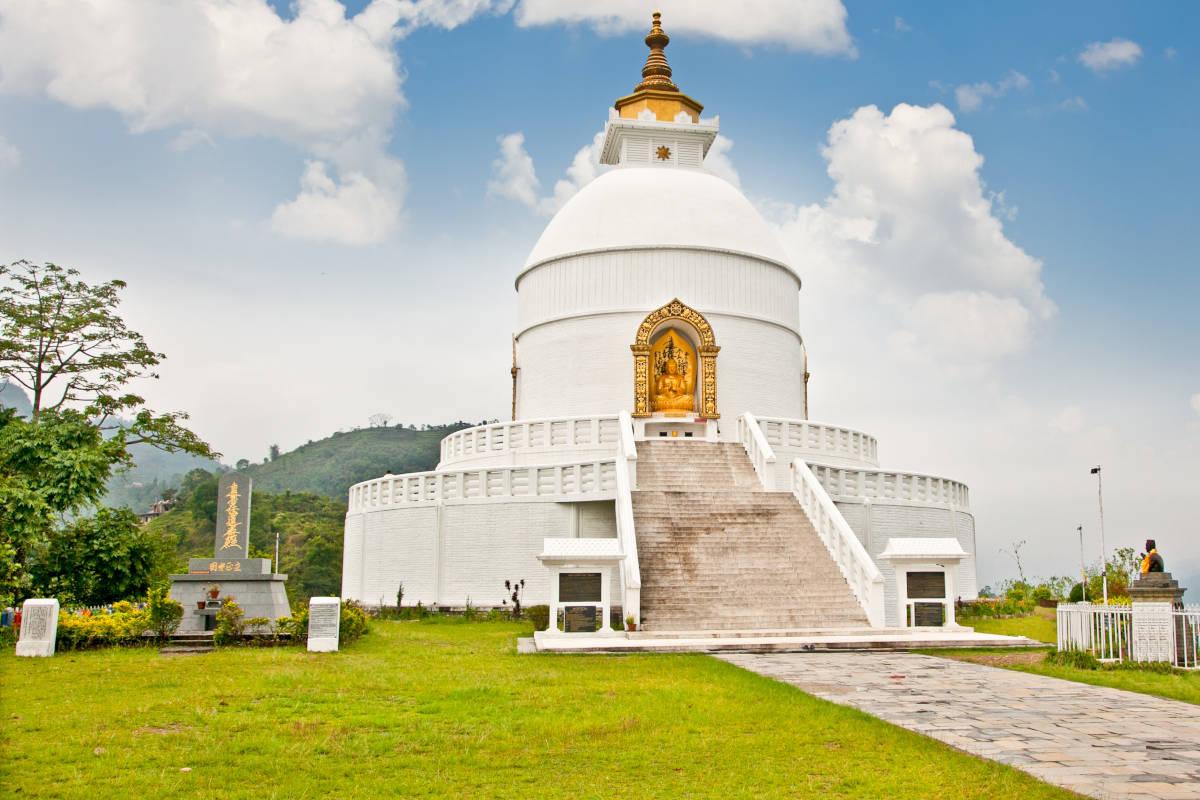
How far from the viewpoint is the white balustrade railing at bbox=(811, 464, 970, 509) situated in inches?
835

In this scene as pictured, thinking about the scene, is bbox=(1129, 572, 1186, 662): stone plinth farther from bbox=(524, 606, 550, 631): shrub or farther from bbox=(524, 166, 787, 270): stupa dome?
bbox=(524, 166, 787, 270): stupa dome

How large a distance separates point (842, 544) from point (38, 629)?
1171 centimetres

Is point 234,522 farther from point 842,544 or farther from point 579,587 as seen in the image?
point 842,544

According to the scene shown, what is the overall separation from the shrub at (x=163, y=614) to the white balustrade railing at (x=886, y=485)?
1178 centimetres

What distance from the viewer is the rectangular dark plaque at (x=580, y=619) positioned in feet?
50.5

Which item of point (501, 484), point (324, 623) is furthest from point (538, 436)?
point (324, 623)

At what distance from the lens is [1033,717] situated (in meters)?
8.58

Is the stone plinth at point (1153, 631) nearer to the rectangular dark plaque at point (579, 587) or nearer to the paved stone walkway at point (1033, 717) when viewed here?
the paved stone walkway at point (1033, 717)

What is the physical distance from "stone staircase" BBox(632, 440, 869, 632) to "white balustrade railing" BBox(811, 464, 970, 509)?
155 centimetres

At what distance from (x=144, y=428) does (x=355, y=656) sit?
43.0 feet

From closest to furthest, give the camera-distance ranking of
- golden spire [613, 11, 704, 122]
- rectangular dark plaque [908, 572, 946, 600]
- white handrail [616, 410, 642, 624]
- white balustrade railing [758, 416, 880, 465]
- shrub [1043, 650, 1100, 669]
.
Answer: shrub [1043, 650, 1100, 669]
white handrail [616, 410, 642, 624]
rectangular dark plaque [908, 572, 946, 600]
white balustrade railing [758, 416, 880, 465]
golden spire [613, 11, 704, 122]

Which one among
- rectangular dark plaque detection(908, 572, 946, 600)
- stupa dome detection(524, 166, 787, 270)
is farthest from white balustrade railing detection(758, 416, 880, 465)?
rectangular dark plaque detection(908, 572, 946, 600)

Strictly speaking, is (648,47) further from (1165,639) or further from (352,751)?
(352,751)

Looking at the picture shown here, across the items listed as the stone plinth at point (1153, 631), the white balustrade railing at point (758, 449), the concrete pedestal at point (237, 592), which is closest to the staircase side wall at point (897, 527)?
the white balustrade railing at point (758, 449)
